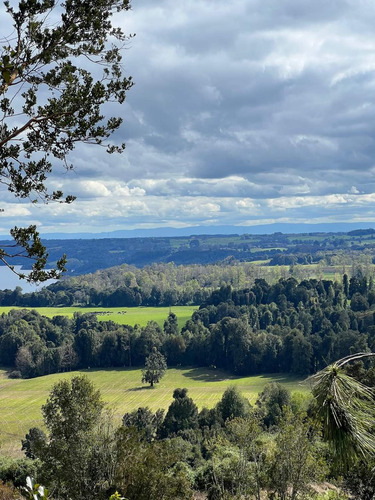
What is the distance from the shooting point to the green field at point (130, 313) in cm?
12088

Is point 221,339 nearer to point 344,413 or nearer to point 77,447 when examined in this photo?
point 77,447

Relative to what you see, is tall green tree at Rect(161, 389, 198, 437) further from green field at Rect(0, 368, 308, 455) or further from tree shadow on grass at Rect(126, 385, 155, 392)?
tree shadow on grass at Rect(126, 385, 155, 392)

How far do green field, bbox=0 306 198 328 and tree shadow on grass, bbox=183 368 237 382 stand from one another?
28005 mm

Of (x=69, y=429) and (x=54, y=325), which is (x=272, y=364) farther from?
(x=69, y=429)

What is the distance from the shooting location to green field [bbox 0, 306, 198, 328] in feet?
397

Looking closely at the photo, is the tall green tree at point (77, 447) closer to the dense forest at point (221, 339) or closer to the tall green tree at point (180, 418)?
the tall green tree at point (180, 418)

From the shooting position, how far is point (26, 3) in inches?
349

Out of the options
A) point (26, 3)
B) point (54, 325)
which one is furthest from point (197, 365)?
point (26, 3)

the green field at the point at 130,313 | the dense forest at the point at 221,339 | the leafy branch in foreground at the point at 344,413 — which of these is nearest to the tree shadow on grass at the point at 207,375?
the dense forest at the point at 221,339

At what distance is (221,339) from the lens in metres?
89.2

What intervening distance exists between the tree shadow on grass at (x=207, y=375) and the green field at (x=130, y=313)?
91.9 ft

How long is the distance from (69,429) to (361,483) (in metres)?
13.3

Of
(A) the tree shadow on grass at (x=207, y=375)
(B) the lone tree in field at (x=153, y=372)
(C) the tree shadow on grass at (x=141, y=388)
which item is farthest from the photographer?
(A) the tree shadow on grass at (x=207, y=375)

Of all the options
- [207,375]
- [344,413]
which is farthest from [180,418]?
[344,413]
